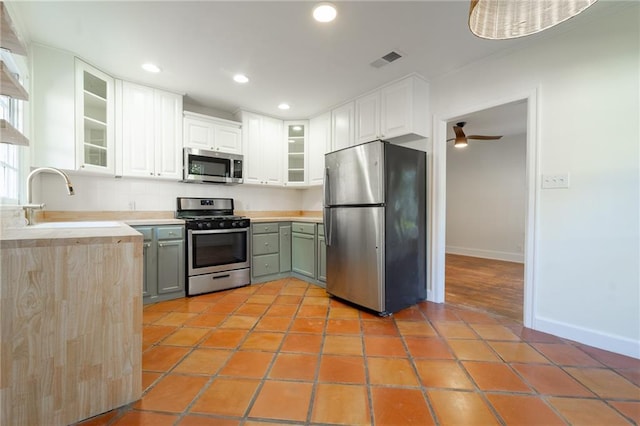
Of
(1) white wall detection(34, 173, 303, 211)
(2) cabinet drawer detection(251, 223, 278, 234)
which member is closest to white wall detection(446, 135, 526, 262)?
(2) cabinet drawer detection(251, 223, 278, 234)

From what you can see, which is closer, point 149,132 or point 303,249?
point 149,132

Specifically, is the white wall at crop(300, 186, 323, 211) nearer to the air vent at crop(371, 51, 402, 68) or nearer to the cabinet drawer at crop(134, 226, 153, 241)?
the air vent at crop(371, 51, 402, 68)

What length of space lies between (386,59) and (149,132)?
107 inches

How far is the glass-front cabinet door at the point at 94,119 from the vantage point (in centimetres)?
254

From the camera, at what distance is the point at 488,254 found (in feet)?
17.9

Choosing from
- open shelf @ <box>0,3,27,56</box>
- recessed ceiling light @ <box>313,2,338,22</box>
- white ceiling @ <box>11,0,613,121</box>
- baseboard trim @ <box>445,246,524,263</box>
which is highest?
white ceiling @ <box>11,0,613,121</box>

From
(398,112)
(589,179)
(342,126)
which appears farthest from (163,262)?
(589,179)

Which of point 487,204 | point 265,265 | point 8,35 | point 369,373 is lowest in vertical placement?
point 369,373

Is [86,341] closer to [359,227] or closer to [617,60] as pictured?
[359,227]

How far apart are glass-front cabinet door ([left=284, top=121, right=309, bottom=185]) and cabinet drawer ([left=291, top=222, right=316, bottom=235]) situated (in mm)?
724

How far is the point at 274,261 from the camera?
376cm

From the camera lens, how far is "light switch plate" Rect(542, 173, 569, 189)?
2117 mm

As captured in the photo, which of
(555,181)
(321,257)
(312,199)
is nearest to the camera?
(555,181)

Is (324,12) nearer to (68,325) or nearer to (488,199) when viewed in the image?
(68,325)
